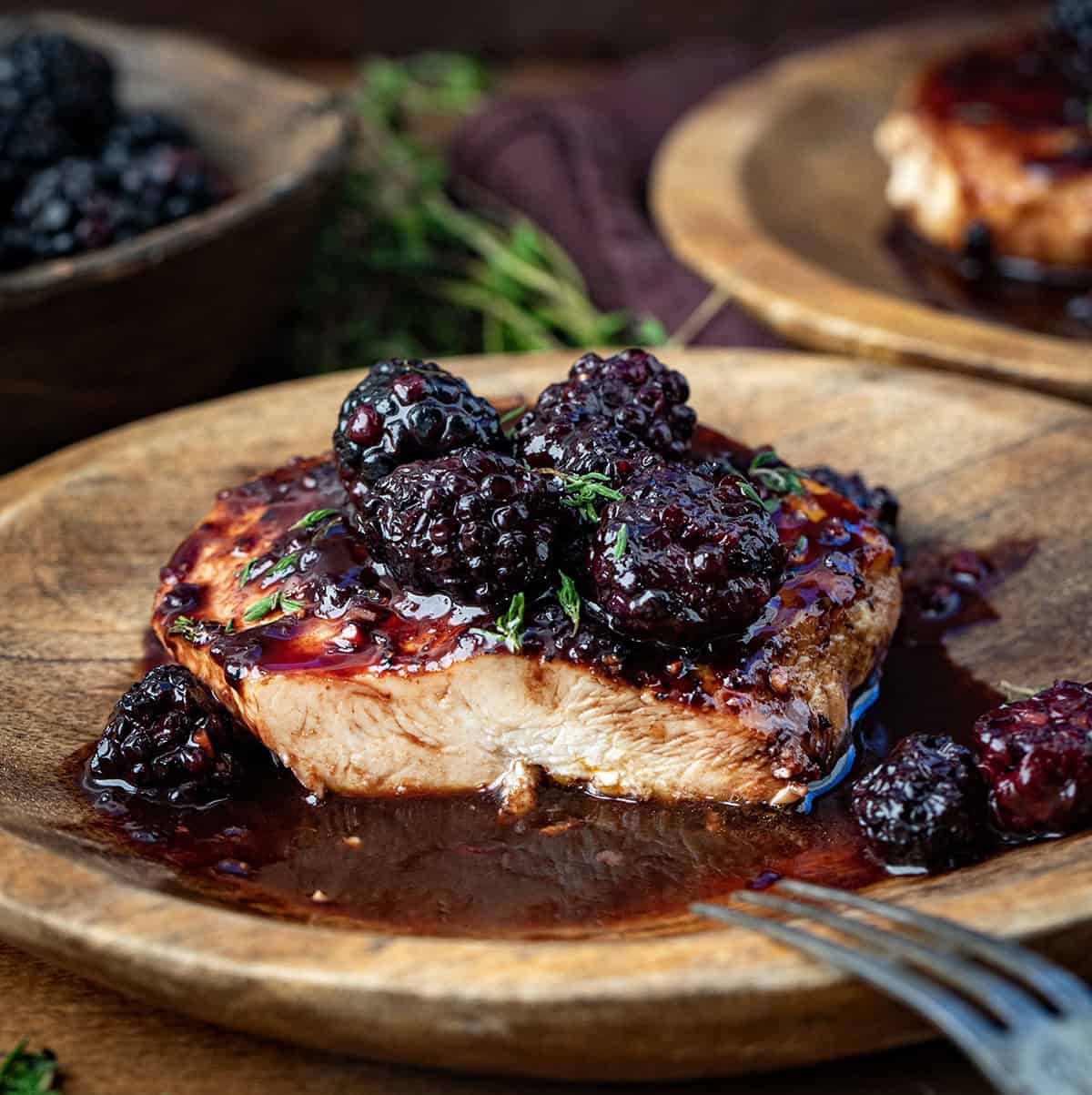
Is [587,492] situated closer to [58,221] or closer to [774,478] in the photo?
[774,478]

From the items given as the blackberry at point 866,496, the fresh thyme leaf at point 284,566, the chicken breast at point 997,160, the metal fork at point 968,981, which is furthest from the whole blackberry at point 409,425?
the chicken breast at point 997,160

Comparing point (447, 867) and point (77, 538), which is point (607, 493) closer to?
point (447, 867)

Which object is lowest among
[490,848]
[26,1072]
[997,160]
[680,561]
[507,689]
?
[26,1072]

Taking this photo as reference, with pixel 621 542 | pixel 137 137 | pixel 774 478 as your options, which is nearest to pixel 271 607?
pixel 621 542

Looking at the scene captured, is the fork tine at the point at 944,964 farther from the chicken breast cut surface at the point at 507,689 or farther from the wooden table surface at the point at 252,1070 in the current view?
the chicken breast cut surface at the point at 507,689

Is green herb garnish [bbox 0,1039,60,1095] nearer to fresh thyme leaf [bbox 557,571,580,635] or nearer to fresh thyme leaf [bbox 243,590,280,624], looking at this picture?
fresh thyme leaf [bbox 243,590,280,624]

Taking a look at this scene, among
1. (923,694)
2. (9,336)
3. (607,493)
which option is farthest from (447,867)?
(9,336)

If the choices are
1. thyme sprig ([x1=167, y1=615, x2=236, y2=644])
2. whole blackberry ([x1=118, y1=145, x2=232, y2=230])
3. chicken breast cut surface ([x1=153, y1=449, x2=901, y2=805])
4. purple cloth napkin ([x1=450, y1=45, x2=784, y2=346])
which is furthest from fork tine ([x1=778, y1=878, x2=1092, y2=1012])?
whole blackberry ([x1=118, y1=145, x2=232, y2=230])
